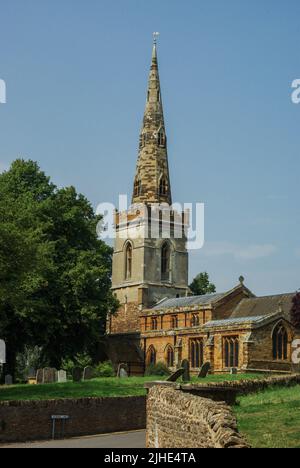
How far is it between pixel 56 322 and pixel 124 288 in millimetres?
23791

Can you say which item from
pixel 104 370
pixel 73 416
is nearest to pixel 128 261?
pixel 104 370

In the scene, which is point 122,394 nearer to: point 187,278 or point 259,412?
point 259,412

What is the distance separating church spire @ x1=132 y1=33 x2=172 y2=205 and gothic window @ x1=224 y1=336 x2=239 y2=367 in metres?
21.7

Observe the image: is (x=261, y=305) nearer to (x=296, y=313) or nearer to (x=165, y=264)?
(x=296, y=313)

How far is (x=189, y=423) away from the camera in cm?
1385

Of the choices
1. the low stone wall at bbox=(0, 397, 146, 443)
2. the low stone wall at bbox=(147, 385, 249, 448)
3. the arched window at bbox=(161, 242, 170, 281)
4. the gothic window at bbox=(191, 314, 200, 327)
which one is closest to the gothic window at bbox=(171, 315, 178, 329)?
the gothic window at bbox=(191, 314, 200, 327)

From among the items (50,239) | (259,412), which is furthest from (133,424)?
(50,239)

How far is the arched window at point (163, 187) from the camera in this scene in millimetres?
69438

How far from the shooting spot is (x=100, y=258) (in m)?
50.4

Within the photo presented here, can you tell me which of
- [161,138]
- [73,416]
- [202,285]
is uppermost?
[161,138]

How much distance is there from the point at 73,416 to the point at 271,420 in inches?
400

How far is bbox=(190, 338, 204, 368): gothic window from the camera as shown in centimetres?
5359

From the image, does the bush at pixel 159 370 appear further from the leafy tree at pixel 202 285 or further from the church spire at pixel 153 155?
the leafy tree at pixel 202 285

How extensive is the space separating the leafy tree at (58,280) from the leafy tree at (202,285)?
29365mm
